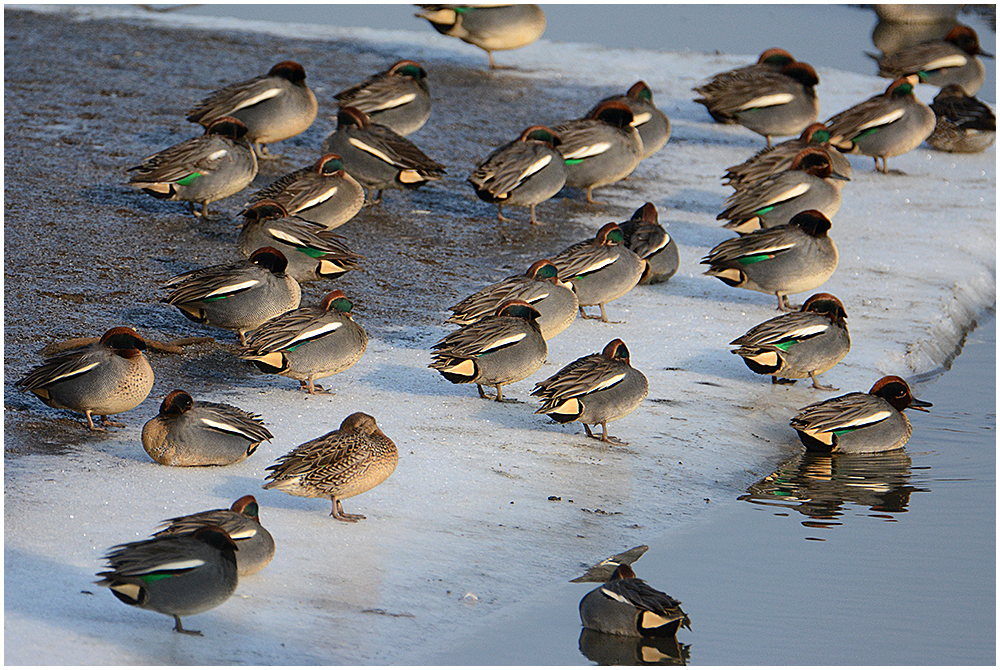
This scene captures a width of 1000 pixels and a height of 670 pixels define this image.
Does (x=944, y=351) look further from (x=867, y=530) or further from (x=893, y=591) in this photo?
(x=893, y=591)

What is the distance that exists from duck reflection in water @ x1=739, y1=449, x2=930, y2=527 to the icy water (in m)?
0.01

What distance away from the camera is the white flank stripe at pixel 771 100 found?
38.9 feet

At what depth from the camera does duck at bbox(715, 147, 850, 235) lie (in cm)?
971

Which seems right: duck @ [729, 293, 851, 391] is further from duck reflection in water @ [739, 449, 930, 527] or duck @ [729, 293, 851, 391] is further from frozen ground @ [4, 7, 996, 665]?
duck reflection in water @ [739, 449, 930, 527]

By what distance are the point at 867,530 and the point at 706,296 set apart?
3337mm

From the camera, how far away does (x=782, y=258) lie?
866 centimetres

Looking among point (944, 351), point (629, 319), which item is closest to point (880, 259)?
point (944, 351)

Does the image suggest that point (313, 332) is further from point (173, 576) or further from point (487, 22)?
point (487, 22)

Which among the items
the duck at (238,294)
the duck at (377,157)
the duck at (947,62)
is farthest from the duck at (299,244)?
the duck at (947,62)

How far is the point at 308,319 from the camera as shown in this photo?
6.97 meters

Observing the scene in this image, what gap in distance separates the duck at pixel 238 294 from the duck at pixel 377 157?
8.94ft

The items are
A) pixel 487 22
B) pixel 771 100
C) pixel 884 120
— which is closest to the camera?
pixel 884 120

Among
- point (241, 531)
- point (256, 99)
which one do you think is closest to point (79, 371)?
point (241, 531)

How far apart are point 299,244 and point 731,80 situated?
18.6 feet
